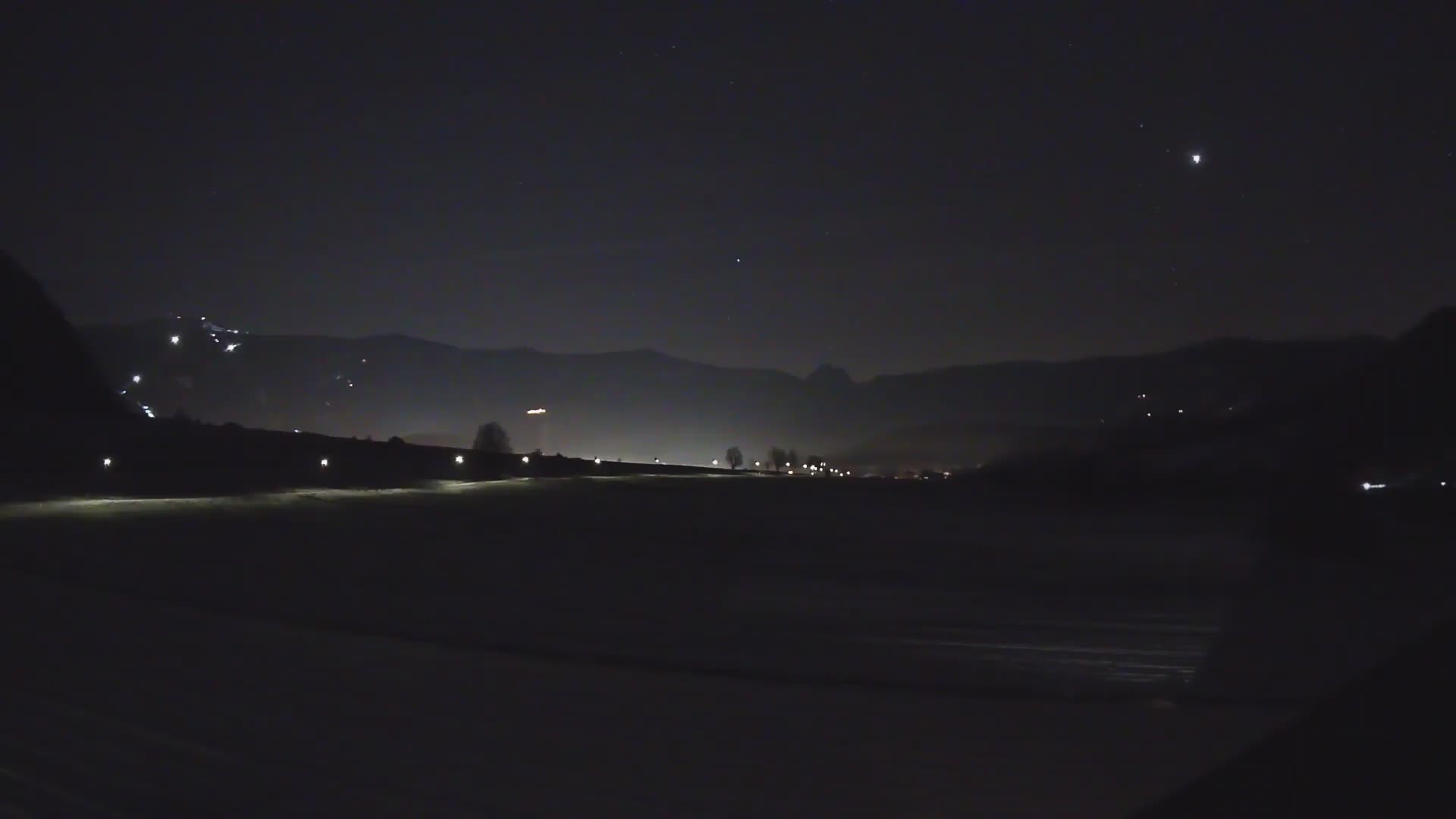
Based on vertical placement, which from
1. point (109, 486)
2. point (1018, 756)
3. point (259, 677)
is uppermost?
point (109, 486)

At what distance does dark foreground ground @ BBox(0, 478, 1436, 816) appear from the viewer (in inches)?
227

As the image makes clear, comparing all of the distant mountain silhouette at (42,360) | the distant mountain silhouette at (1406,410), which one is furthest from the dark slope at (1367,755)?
the distant mountain silhouette at (42,360)

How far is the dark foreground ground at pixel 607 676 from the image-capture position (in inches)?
227

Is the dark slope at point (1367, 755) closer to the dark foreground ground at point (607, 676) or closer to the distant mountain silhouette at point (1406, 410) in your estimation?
the dark foreground ground at point (607, 676)

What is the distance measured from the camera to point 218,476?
3033 centimetres

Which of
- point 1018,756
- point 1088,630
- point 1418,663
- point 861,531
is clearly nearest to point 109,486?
point 861,531

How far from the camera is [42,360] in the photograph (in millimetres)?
54031

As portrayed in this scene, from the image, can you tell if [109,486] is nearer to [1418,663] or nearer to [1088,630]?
[1088,630]

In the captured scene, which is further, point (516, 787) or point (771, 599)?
point (771, 599)

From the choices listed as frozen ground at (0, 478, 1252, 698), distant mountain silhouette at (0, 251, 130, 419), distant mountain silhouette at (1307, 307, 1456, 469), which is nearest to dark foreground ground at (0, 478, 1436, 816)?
frozen ground at (0, 478, 1252, 698)

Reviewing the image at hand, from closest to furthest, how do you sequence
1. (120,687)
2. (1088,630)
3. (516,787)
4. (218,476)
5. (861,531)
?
(516,787) < (120,687) < (1088,630) < (861,531) < (218,476)

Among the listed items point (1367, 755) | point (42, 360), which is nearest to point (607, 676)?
point (1367, 755)

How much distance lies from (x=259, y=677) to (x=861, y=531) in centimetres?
1375

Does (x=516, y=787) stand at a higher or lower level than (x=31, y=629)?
lower
